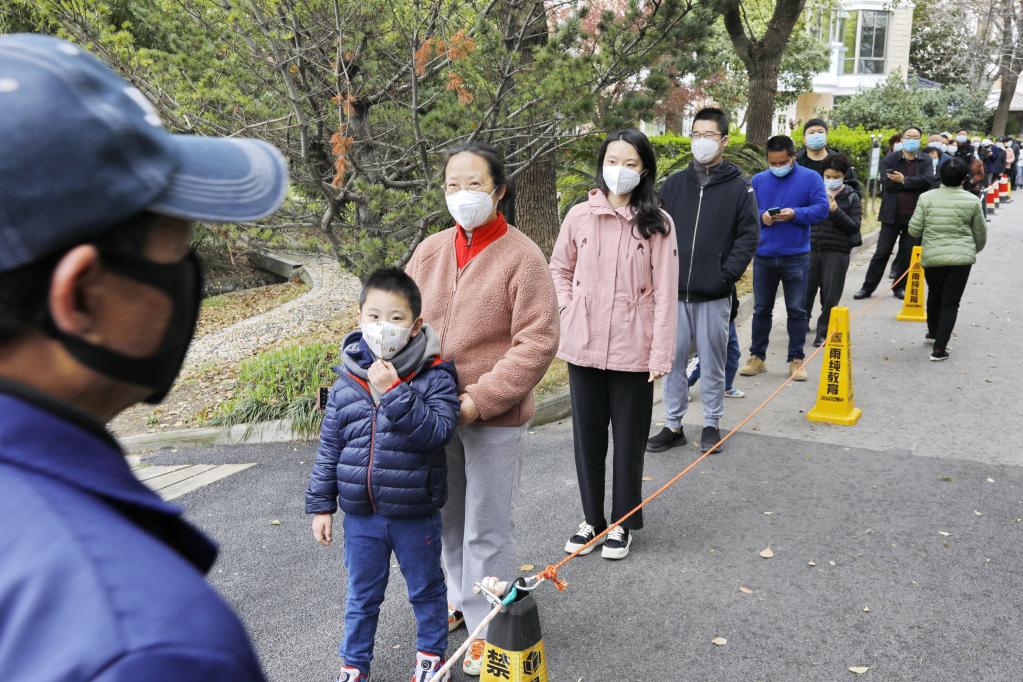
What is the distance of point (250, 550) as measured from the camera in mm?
4879

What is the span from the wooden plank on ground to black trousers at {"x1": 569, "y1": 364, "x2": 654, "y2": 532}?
110 inches

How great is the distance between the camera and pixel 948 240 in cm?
831

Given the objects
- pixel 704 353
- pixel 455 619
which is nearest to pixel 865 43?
pixel 704 353

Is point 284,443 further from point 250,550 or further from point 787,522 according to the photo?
point 787,522

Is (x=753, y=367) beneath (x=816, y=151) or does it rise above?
beneath

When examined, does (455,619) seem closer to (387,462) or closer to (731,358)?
(387,462)

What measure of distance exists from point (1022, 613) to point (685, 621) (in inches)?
58.9

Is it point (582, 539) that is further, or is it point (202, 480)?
point (202, 480)

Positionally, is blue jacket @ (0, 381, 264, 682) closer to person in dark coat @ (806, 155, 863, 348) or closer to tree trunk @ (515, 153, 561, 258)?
person in dark coat @ (806, 155, 863, 348)

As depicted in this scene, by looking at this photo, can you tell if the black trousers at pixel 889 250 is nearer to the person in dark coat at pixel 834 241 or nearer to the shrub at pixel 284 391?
the person in dark coat at pixel 834 241

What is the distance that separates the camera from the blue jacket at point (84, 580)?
741 mm

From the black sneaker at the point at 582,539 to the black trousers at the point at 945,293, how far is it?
5386mm

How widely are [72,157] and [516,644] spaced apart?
2.27 metres

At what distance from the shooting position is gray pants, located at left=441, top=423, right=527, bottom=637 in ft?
11.7
